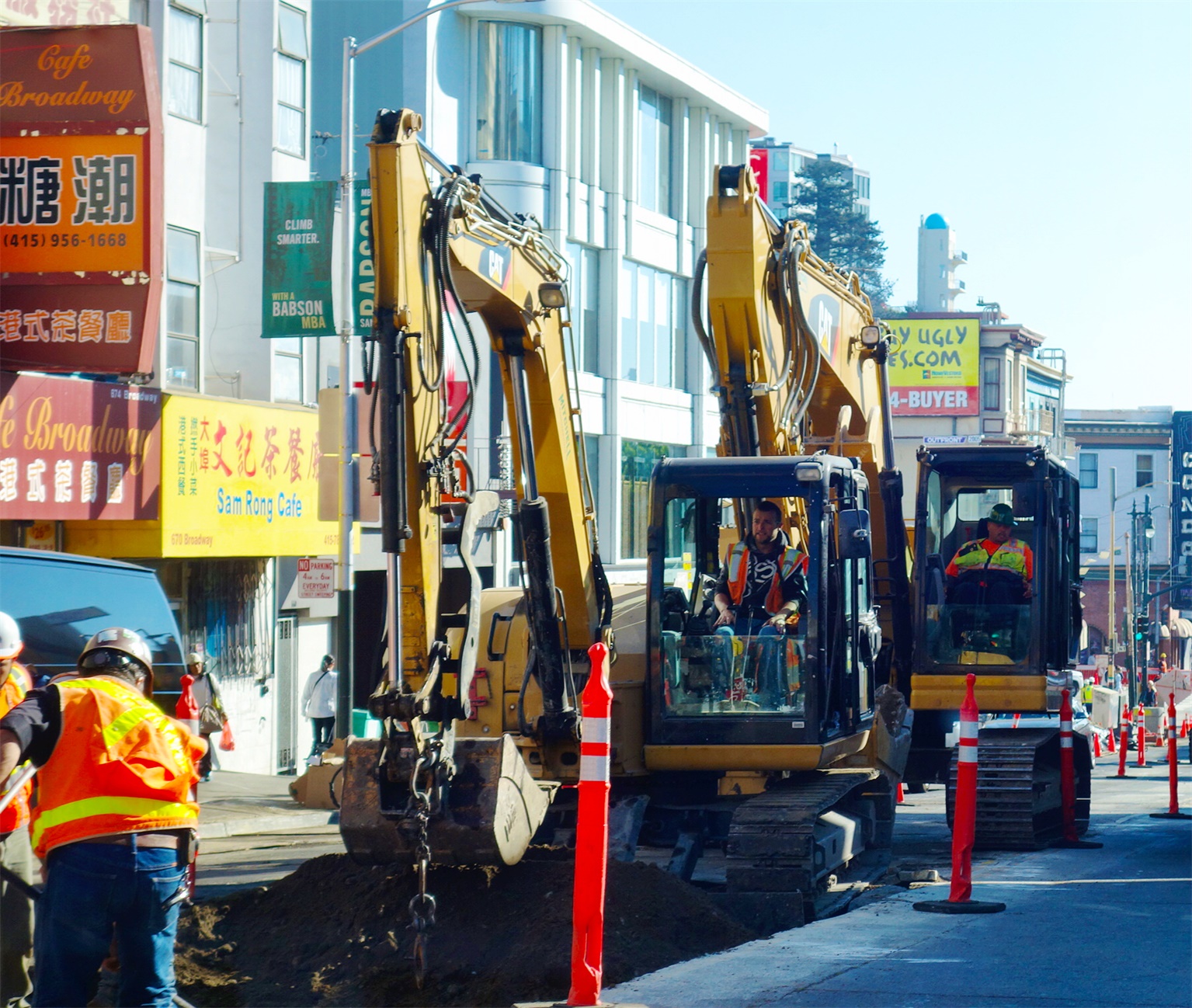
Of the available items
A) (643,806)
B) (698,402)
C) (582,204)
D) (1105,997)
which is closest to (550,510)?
(643,806)

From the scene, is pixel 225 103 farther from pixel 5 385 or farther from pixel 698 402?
pixel 698 402

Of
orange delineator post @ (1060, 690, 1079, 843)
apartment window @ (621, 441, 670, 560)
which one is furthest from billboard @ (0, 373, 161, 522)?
apartment window @ (621, 441, 670, 560)

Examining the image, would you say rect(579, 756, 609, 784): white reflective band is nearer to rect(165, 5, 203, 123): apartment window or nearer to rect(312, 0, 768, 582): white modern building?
rect(165, 5, 203, 123): apartment window

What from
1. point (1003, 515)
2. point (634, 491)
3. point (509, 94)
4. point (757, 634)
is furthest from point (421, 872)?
point (634, 491)

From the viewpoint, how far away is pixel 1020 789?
13273mm

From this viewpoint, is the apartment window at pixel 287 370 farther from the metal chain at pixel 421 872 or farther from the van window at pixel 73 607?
the metal chain at pixel 421 872

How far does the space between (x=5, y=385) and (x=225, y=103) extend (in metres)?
8.15

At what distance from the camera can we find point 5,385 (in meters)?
17.0

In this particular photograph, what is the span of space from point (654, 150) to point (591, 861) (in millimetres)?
32187

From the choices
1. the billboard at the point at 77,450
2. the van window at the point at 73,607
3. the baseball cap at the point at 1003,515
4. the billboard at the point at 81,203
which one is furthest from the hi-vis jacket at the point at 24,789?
the billboard at the point at 77,450

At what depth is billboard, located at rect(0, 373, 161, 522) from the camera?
56.6ft

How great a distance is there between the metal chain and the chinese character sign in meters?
12.3

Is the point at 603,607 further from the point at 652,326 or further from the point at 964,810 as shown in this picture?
the point at 652,326

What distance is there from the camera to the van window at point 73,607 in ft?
27.8
